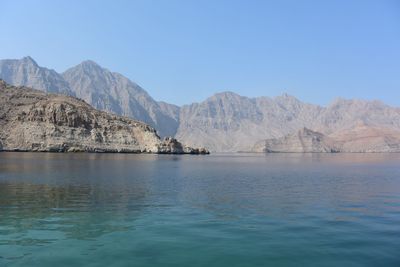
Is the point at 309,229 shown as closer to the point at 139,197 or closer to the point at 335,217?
the point at 335,217

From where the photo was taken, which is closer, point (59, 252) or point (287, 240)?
point (59, 252)

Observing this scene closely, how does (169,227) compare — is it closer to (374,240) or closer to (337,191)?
(374,240)

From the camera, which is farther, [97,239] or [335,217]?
[335,217]

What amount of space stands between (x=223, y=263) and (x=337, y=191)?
3637cm

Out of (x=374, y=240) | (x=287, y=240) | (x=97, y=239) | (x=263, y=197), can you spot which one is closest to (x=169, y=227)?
(x=97, y=239)

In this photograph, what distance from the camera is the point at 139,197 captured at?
42750 millimetres

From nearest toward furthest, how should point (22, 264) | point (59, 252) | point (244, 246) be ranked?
1. point (22, 264)
2. point (59, 252)
3. point (244, 246)

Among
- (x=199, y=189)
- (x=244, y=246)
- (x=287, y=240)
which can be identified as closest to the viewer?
(x=244, y=246)

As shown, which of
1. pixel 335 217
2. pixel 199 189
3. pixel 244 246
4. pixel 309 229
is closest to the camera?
pixel 244 246

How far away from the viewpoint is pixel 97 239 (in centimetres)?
2430

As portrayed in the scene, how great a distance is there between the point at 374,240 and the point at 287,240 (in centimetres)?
559

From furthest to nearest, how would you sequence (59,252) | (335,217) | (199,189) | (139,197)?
(199,189), (139,197), (335,217), (59,252)

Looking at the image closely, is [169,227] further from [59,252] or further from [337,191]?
[337,191]

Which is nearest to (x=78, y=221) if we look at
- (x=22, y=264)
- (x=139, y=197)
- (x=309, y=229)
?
(x=22, y=264)
